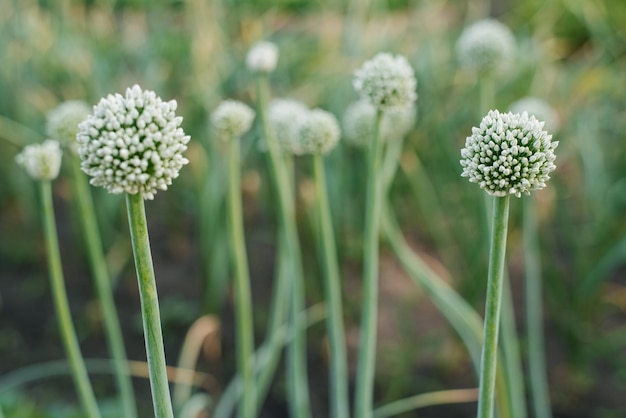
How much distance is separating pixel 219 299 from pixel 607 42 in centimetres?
135

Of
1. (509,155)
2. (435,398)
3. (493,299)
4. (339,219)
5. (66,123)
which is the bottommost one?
(435,398)

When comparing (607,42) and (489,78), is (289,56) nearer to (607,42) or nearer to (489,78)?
(607,42)

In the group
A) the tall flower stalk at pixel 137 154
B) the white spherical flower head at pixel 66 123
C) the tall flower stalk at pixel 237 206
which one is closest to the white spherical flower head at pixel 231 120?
the tall flower stalk at pixel 237 206

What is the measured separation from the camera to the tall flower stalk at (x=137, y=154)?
501 millimetres

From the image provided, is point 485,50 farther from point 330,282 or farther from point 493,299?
point 493,299

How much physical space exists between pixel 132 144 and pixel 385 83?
371 millimetres

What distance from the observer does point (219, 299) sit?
1.71 m

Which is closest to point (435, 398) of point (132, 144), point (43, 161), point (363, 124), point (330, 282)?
point (330, 282)

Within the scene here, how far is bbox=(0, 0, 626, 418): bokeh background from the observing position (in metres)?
1.60

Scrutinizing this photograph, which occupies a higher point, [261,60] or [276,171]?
[261,60]

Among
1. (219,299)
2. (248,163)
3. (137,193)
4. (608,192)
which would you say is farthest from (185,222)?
(137,193)

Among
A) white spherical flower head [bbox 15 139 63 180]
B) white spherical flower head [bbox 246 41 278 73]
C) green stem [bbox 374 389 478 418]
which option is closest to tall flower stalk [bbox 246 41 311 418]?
white spherical flower head [bbox 246 41 278 73]

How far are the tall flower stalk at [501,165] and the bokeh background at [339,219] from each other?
84 cm

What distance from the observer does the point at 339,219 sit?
1733 mm
